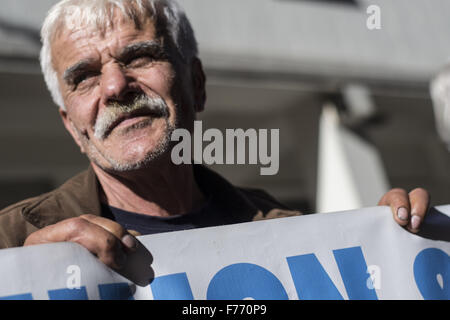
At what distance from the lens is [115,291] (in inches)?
54.7

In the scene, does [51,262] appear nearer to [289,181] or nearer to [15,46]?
[15,46]

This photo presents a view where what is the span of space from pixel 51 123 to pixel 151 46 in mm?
4083

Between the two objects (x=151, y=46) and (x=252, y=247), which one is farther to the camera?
(x=151, y=46)

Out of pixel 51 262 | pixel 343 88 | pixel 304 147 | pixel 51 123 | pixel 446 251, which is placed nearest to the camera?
pixel 51 262

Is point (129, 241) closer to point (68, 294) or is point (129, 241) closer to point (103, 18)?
point (68, 294)

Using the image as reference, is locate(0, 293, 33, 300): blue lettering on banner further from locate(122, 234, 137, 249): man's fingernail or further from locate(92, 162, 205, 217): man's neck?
locate(92, 162, 205, 217): man's neck

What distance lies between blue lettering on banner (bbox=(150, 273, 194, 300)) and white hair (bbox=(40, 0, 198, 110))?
81cm

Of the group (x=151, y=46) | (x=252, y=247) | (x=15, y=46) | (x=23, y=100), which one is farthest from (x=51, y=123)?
(x=252, y=247)

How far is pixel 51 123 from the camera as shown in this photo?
5.66m

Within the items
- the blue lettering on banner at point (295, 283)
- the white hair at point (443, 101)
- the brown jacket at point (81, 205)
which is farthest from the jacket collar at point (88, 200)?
the white hair at point (443, 101)
